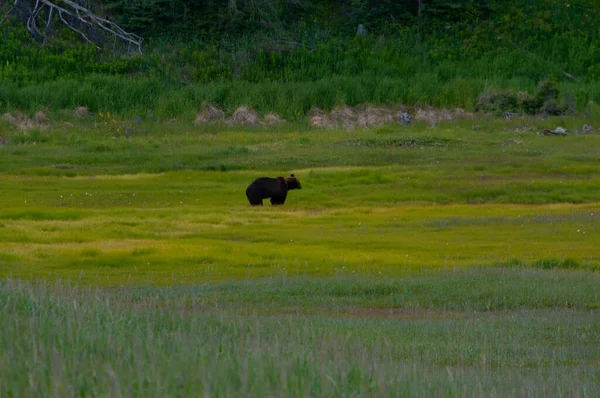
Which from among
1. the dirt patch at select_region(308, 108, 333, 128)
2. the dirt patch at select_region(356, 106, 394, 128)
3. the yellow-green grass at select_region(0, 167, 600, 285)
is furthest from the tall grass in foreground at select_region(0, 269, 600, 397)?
the dirt patch at select_region(356, 106, 394, 128)

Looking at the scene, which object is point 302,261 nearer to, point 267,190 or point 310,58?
point 267,190

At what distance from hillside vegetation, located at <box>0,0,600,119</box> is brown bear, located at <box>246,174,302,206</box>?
Result: 20452 mm

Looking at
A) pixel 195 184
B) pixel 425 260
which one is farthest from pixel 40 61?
pixel 425 260

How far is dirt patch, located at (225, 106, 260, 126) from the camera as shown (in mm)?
49375

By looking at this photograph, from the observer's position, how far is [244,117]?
4975 centimetres

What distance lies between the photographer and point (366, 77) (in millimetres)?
53094

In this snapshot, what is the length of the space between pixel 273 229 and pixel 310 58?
3132cm

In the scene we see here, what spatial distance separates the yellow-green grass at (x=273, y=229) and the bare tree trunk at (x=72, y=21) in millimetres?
20775

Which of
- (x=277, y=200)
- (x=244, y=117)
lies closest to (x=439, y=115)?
(x=244, y=117)

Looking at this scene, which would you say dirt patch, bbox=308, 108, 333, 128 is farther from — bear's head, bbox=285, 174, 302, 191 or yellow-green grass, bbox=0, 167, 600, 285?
bear's head, bbox=285, 174, 302, 191

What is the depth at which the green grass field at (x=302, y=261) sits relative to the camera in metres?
6.48

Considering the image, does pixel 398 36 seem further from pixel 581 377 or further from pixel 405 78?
pixel 581 377

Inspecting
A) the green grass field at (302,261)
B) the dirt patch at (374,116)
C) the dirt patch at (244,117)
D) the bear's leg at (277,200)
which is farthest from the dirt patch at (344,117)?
the bear's leg at (277,200)

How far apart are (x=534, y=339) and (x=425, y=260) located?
8.43 m
